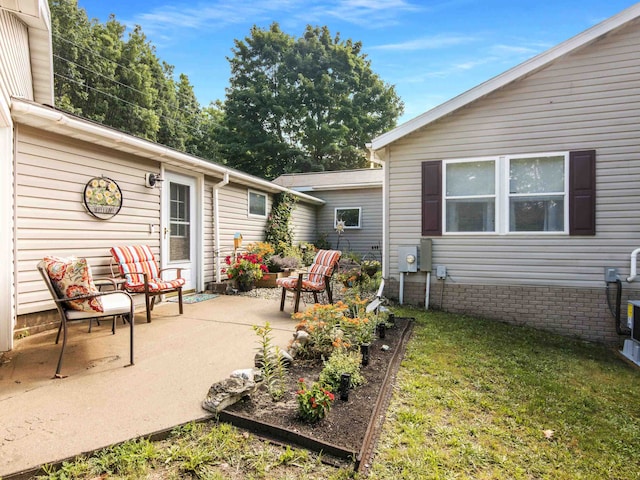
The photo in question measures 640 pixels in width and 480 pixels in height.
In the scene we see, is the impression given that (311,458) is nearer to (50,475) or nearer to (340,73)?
(50,475)

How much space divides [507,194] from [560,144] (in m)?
1.06

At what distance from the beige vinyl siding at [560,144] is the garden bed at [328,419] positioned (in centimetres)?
363

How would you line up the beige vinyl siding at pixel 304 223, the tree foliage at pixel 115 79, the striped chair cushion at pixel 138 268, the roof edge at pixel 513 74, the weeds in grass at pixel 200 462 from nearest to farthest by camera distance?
the weeds in grass at pixel 200 462 < the striped chair cushion at pixel 138 268 < the roof edge at pixel 513 74 < the beige vinyl siding at pixel 304 223 < the tree foliage at pixel 115 79

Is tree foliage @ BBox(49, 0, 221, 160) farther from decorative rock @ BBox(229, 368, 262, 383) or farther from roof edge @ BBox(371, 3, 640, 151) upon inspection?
decorative rock @ BBox(229, 368, 262, 383)

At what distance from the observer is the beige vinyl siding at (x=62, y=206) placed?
3.71 m

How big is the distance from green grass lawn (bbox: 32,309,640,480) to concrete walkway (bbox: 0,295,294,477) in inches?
8.7

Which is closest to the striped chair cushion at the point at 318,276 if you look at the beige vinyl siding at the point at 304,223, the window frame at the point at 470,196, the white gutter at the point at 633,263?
the window frame at the point at 470,196

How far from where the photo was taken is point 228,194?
7422 mm

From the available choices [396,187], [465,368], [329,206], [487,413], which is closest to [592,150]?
[396,187]

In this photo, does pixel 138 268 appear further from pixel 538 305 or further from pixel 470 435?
pixel 538 305

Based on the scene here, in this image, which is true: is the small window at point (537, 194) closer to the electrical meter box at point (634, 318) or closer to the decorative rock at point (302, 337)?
the electrical meter box at point (634, 318)

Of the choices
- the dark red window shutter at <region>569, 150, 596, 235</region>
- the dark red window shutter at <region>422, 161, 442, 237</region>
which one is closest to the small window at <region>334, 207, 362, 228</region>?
the dark red window shutter at <region>422, 161, 442, 237</region>

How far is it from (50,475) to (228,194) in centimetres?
621

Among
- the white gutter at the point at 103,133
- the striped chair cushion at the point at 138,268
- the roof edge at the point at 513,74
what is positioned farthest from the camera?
the roof edge at the point at 513,74
